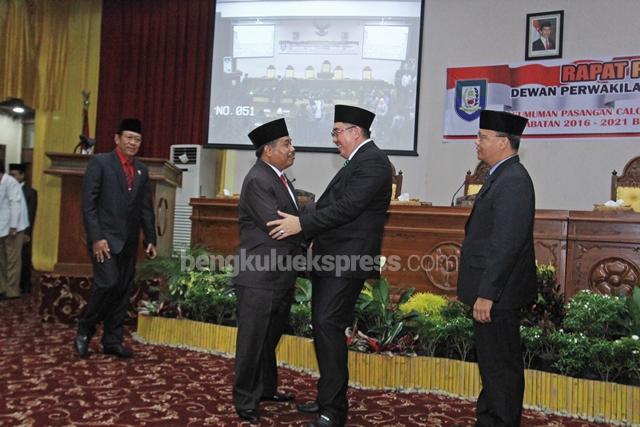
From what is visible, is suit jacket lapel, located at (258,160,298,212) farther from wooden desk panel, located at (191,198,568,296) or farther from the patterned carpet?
wooden desk panel, located at (191,198,568,296)

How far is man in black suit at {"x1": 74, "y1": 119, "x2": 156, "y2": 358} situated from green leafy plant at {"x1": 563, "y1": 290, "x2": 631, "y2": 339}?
2.41 m

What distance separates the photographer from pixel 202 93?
8.02m

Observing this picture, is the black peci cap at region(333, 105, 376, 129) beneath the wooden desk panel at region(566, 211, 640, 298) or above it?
above

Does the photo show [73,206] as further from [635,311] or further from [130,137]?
[635,311]

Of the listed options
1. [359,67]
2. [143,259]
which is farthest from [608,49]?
[143,259]

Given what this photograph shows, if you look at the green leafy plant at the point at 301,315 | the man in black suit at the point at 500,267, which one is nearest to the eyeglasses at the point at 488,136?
the man in black suit at the point at 500,267

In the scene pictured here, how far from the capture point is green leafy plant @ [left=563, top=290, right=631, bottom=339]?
302 cm

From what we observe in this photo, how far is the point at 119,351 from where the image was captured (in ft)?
11.9

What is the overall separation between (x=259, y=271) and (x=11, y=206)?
408 cm

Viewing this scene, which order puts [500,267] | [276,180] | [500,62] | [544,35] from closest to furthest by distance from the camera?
[500,267], [276,180], [544,35], [500,62]

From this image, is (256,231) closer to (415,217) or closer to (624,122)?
(415,217)

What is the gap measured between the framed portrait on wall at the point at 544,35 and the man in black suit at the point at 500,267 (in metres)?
4.84

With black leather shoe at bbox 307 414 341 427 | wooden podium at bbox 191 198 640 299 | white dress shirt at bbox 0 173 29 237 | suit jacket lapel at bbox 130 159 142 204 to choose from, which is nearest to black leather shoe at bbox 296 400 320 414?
black leather shoe at bbox 307 414 341 427

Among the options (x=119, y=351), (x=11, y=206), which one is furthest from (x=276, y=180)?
(x=11, y=206)
